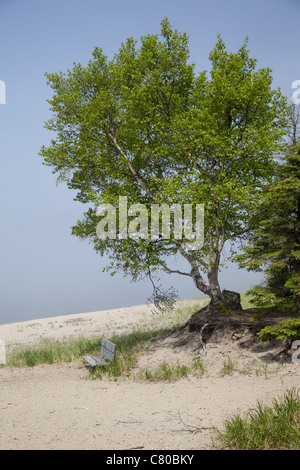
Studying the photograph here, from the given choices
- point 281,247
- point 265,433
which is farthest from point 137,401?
point 281,247

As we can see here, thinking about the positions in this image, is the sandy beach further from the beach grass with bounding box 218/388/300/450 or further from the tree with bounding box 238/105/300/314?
the tree with bounding box 238/105/300/314

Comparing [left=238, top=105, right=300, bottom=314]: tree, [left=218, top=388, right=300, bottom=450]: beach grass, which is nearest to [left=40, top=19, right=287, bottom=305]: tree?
[left=238, top=105, right=300, bottom=314]: tree

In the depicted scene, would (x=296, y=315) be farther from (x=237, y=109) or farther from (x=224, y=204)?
(x=237, y=109)

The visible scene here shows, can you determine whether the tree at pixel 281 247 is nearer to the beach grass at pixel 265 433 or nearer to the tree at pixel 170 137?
the tree at pixel 170 137

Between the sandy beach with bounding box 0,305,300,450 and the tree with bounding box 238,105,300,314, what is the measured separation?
6.18ft

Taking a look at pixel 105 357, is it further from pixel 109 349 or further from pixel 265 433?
pixel 265 433

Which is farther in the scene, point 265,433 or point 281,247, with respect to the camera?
point 281,247

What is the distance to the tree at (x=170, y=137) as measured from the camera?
47.4 feet

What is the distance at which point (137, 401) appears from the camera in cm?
1022

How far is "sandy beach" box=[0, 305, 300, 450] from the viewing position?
7.91 m

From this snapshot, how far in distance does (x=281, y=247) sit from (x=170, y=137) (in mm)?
6003

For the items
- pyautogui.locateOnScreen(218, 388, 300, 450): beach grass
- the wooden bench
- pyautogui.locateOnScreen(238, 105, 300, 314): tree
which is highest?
pyautogui.locateOnScreen(238, 105, 300, 314): tree

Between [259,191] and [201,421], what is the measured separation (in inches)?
328
